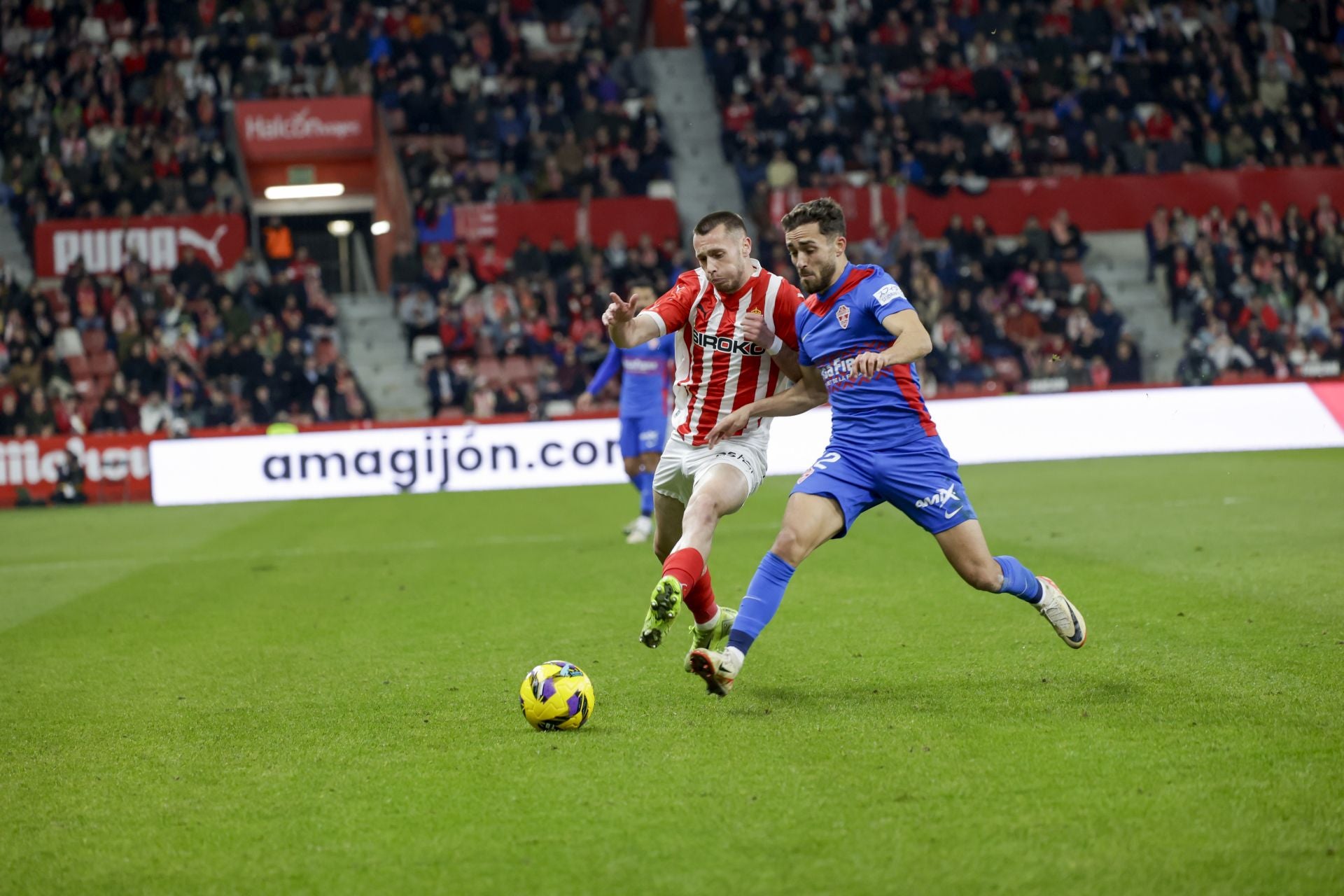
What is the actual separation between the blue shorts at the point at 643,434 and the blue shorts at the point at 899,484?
6.73m

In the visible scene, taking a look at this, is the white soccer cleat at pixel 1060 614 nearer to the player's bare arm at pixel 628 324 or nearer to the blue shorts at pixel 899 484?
the blue shorts at pixel 899 484

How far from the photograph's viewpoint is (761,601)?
560 centimetres

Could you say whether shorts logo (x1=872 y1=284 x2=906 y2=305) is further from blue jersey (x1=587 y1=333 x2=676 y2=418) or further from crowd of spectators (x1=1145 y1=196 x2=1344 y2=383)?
crowd of spectators (x1=1145 y1=196 x2=1344 y2=383)

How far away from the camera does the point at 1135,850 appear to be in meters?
3.69

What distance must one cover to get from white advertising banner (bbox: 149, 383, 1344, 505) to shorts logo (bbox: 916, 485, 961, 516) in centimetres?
1122

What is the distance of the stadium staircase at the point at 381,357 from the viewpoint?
22.7 m

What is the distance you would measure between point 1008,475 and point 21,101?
19291 millimetres

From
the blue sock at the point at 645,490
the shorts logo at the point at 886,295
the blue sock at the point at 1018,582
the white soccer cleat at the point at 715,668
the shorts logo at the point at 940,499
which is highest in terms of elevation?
the shorts logo at the point at 886,295

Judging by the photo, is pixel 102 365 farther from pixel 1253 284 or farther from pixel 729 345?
pixel 1253 284


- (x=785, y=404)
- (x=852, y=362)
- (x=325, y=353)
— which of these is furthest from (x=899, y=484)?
(x=325, y=353)

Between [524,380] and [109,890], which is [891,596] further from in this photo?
[524,380]

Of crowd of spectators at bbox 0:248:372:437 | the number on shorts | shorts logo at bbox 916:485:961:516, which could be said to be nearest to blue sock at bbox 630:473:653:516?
the number on shorts

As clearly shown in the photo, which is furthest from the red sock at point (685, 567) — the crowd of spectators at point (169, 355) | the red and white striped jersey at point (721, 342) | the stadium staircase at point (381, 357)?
the stadium staircase at point (381, 357)

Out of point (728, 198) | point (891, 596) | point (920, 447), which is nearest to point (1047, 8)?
point (728, 198)
